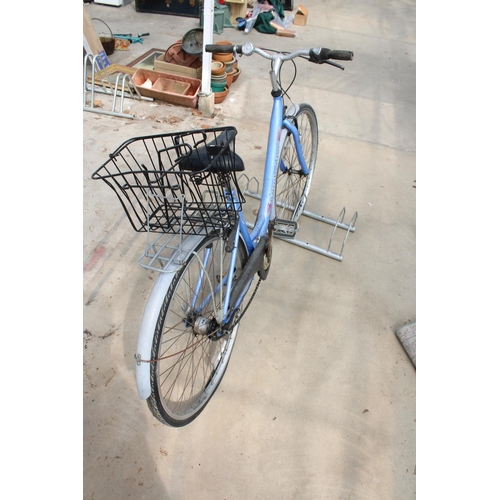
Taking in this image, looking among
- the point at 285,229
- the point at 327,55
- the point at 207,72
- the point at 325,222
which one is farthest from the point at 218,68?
the point at 327,55

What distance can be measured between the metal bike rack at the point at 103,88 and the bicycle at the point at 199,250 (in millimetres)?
2228

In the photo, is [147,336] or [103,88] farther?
[103,88]

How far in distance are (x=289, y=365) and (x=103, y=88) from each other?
3.74 metres

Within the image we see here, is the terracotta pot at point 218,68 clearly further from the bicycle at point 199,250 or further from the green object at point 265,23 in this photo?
the green object at point 265,23

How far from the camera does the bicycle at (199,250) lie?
131 centimetres

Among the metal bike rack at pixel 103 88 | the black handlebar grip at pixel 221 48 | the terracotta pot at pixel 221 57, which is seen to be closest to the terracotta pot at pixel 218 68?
the terracotta pot at pixel 221 57

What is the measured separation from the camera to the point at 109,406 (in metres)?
1.73

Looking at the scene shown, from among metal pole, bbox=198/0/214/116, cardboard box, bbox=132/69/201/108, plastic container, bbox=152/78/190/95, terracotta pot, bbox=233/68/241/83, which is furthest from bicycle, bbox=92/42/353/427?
terracotta pot, bbox=233/68/241/83

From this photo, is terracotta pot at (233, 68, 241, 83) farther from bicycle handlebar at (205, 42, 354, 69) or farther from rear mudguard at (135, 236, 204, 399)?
rear mudguard at (135, 236, 204, 399)

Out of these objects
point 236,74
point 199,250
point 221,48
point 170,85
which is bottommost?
point 199,250

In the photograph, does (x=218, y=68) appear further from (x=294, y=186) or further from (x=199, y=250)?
(x=199, y=250)

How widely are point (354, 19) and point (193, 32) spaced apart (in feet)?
13.8

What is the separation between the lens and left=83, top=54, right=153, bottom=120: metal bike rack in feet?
12.2

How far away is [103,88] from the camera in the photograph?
4.06 meters
